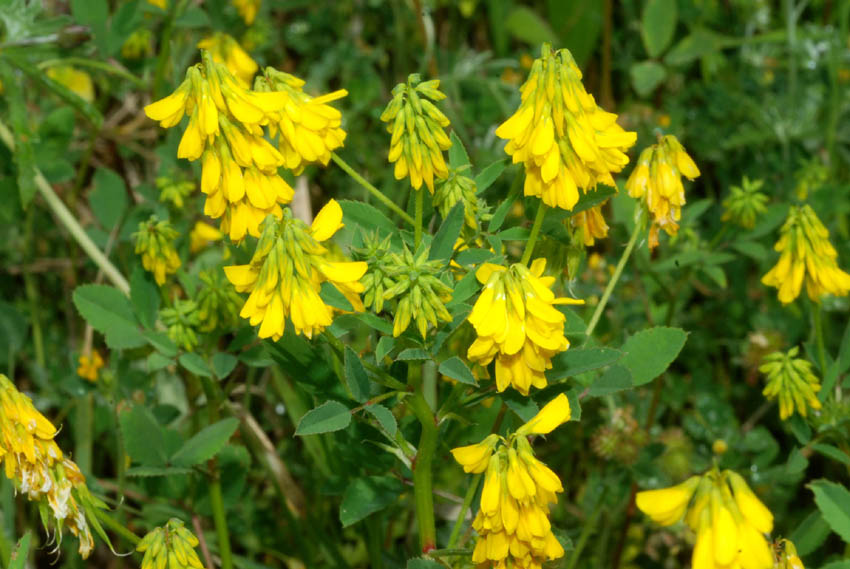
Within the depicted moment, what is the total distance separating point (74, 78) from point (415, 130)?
2.52 m

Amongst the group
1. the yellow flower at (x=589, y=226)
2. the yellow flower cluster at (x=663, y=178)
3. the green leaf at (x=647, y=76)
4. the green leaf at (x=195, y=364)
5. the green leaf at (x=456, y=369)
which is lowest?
the green leaf at (x=647, y=76)

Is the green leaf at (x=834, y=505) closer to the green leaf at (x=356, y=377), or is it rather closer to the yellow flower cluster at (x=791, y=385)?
the yellow flower cluster at (x=791, y=385)

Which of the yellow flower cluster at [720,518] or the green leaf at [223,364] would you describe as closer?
the yellow flower cluster at [720,518]

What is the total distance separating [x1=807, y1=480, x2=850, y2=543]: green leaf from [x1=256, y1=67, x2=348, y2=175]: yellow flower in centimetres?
93

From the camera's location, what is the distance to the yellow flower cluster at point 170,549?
59.7 inches

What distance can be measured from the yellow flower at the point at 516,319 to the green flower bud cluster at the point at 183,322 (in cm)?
82

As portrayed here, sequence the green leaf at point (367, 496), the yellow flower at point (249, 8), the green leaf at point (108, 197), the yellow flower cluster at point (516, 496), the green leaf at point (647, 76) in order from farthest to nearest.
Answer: the green leaf at point (647, 76)
the yellow flower at point (249, 8)
the green leaf at point (108, 197)
the green leaf at point (367, 496)
the yellow flower cluster at point (516, 496)

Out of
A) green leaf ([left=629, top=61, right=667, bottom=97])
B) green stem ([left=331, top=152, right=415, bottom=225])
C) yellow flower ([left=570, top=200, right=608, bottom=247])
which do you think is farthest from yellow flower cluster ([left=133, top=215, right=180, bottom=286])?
green leaf ([left=629, top=61, right=667, bottom=97])

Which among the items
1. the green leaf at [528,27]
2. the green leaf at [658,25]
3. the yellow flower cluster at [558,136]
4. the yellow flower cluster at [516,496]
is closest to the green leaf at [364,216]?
the yellow flower cluster at [558,136]

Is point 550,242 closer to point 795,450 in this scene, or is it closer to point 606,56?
point 795,450

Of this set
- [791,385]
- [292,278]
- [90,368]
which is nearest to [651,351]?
[791,385]

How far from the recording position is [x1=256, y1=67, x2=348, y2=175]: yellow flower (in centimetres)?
157

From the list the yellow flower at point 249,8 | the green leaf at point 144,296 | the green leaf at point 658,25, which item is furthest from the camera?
the green leaf at point 658,25

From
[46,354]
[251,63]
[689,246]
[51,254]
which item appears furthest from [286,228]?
[51,254]
